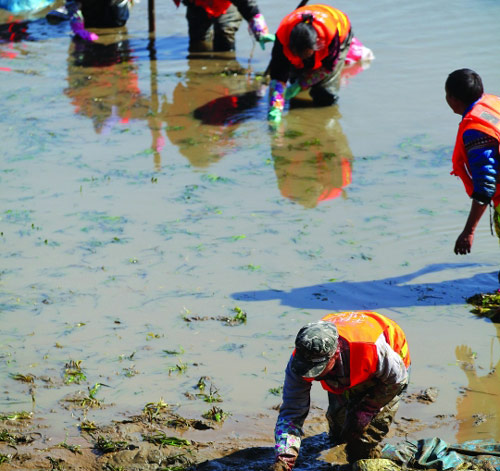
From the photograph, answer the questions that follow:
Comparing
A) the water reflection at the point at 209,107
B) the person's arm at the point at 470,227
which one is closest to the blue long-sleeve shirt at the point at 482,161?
the person's arm at the point at 470,227

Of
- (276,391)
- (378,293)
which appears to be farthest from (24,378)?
(378,293)

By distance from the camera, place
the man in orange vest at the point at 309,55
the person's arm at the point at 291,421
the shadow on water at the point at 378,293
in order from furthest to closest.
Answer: the man in orange vest at the point at 309,55 → the shadow on water at the point at 378,293 → the person's arm at the point at 291,421

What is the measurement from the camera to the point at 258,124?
8.98m

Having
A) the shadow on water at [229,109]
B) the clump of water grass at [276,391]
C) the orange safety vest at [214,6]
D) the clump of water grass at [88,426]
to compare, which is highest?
the orange safety vest at [214,6]

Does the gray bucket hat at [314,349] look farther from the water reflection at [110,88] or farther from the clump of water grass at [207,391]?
the water reflection at [110,88]

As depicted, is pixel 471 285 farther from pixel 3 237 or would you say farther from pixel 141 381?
pixel 3 237

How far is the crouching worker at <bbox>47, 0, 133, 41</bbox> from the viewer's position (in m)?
12.1

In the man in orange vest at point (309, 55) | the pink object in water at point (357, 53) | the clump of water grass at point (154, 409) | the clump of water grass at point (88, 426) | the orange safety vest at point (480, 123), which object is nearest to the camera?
the clump of water grass at point (88, 426)

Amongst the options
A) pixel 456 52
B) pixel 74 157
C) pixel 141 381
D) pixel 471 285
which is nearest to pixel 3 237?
pixel 74 157

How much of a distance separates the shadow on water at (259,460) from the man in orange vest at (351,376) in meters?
0.25

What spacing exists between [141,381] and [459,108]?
8.54 ft

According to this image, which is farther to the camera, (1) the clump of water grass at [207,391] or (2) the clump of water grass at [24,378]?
(2) the clump of water grass at [24,378]

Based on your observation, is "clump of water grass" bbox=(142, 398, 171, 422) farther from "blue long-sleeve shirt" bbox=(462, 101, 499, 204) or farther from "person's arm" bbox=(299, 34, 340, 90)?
"person's arm" bbox=(299, 34, 340, 90)

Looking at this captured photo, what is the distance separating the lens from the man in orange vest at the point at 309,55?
28.1 ft
